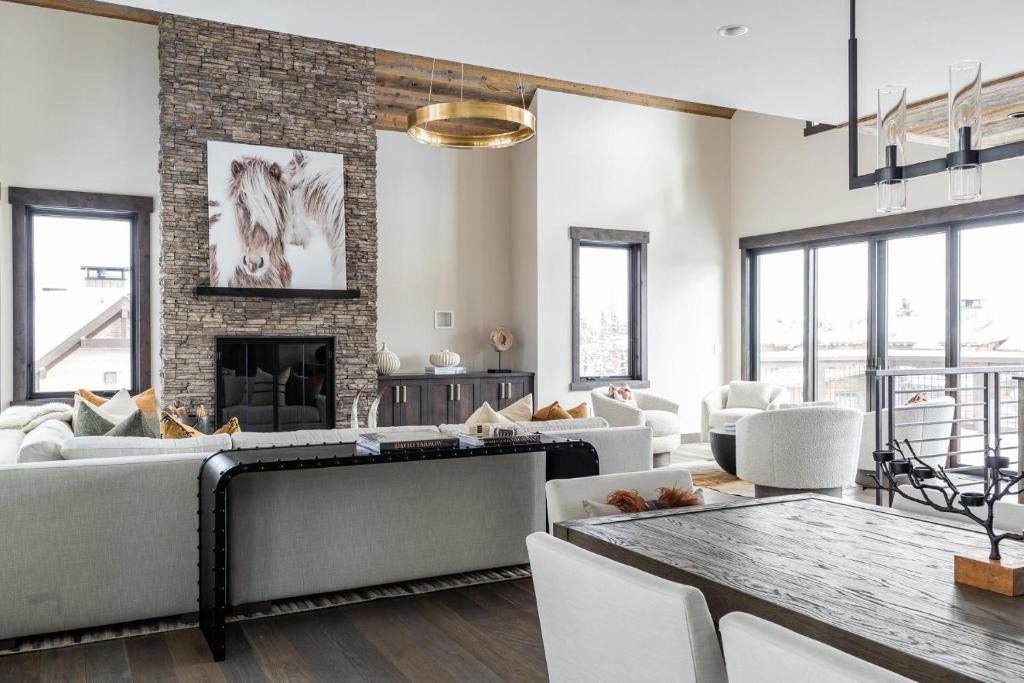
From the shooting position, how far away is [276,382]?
7406mm

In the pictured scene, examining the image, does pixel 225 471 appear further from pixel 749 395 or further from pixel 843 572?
pixel 749 395

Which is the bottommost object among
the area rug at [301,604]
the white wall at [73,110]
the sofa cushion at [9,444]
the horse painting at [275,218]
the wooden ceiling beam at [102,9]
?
the area rug at [301,604]

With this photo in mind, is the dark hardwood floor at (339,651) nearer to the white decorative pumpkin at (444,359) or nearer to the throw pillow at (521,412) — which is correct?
the throw pillow at (521,412)

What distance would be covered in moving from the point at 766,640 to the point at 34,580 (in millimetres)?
2985

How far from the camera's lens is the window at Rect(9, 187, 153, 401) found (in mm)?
6988

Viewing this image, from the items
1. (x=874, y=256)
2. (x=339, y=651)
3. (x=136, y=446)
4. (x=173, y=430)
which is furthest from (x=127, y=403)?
(x=874, y=256)

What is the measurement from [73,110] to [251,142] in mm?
1547

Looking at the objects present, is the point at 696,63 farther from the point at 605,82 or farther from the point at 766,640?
the point at 766,640

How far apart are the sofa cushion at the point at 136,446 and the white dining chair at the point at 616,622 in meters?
2.36

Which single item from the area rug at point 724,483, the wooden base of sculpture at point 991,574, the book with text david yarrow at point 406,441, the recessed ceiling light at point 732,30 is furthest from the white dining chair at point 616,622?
the area rug at point 724,483

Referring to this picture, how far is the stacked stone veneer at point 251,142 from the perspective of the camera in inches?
274

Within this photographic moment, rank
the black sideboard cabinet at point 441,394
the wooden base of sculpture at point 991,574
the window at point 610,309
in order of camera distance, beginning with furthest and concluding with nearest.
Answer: the window at point 610,309
the black sideboard cabinet at point 441,394
the wooden base of sculpture at point 991,574

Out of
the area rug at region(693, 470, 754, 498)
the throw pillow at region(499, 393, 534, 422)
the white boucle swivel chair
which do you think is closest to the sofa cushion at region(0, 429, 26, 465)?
the throw pillow at region(499, 393, 534, 422)

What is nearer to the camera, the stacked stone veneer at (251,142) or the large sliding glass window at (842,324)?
the stacked stone veneer at (251,142)
